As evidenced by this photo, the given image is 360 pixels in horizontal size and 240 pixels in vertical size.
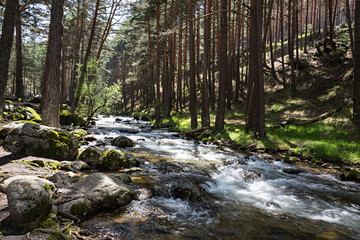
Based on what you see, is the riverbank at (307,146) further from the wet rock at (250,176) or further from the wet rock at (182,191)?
the wet rock at (182,191)

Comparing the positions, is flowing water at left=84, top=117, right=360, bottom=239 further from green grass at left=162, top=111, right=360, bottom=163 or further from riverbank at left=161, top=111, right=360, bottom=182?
green grass at left=162, top=111, right=360, bottom=163

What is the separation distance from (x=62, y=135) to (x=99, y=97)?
922 centimetres

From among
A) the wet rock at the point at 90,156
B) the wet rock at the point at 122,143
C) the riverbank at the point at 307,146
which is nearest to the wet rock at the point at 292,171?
the riverbank at the point at 307,146

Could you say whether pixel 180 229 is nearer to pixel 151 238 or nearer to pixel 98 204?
Result: pixel 151 238

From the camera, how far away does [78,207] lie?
4043 mm

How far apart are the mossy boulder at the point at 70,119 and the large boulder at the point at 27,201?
14.7 metres

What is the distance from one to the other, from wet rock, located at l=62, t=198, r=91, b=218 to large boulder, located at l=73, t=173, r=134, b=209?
18 cm

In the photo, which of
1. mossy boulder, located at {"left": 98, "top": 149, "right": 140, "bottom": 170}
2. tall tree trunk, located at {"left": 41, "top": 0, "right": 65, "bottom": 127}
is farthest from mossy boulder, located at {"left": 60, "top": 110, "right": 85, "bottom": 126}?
mossy boulder, located at {"left": 98, "top": 149, "right": 140, "bottom": 170}

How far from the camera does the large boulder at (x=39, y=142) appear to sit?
6.47m

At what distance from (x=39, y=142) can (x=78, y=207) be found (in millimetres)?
3819

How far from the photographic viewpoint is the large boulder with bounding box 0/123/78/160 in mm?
6469

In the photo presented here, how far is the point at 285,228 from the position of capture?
14.0 ft

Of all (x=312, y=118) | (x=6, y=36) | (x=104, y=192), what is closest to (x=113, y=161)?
(x=104, y=192)

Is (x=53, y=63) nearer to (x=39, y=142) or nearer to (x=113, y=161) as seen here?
(x=39, y=142)
